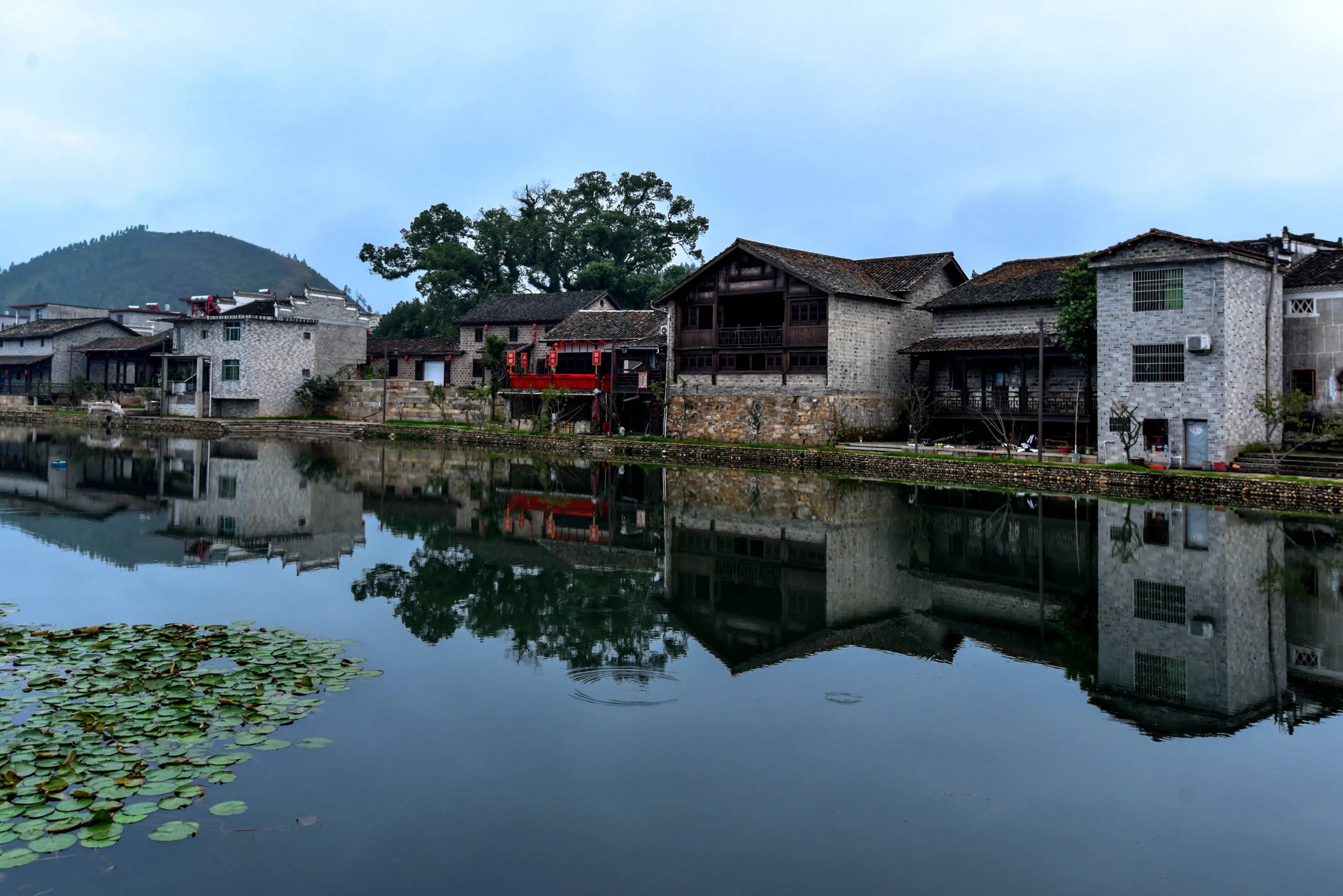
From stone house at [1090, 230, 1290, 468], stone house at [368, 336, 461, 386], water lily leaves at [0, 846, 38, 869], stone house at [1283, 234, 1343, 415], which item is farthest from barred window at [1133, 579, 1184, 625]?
stone house at [368, 336, 461, 386]

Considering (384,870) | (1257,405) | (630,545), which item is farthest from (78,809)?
(1257,405)

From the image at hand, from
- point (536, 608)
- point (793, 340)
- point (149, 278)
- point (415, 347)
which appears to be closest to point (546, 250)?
point (415, 347)

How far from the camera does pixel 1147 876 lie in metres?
6.31

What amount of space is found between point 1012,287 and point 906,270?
17.5ft

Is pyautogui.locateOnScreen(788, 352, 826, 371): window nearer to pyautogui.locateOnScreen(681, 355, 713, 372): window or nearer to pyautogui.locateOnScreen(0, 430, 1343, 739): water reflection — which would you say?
pyautogui.locateOnScreen(681, 355, 713, 372): window

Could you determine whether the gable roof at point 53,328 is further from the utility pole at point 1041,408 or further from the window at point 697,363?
the utility pole at point 1041,408

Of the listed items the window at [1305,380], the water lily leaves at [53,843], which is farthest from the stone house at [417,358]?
the water lily leaves at [53,843]

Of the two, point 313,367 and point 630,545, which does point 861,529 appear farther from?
point 313,367

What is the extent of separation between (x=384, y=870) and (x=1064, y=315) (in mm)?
30511

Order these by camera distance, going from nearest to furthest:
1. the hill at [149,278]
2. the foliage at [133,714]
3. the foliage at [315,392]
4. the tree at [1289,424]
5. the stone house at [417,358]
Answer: the foliage at [133,714], the tree at [1289,424], the foliage at [315,392], the stone house at [417,358], the hill at [149,278]

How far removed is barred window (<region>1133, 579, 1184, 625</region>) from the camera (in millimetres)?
13164

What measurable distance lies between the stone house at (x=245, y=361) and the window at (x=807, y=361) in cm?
2968

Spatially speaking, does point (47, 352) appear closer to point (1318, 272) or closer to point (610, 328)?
point (610, 328)

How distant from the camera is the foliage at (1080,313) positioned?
31.4 m
